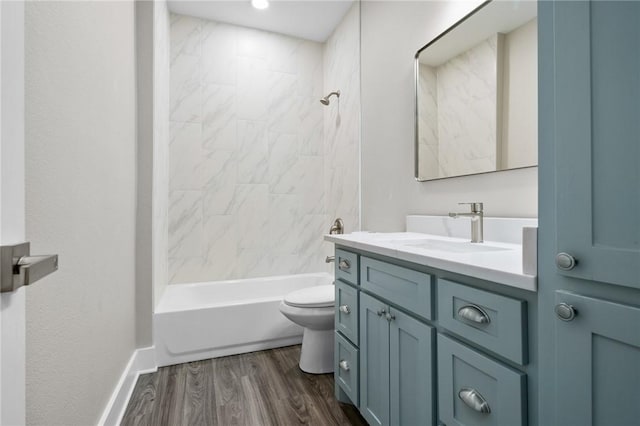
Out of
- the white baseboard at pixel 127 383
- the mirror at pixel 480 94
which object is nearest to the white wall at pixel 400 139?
the mirror at pixel 480 94

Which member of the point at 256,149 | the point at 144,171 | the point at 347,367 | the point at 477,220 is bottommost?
the point at 347,367

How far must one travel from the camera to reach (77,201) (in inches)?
43.6

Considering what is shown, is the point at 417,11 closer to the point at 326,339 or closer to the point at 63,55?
the point at 63,55

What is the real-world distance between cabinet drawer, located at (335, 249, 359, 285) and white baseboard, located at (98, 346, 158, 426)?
1.16 meters

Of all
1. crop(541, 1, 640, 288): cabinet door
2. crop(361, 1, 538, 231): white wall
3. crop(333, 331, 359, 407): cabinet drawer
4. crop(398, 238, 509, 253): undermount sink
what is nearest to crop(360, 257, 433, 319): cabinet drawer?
crop(398, 238, 509, 253): undermount sink

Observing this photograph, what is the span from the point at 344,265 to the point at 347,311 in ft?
0.69

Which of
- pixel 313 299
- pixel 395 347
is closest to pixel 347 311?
pixel 395 347

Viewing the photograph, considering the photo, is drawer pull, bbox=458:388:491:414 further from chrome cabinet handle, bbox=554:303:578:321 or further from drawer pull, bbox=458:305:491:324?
chrome cabinet handle, bbox=554:303:578:321

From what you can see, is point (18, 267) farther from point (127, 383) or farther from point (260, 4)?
point (260, 4)

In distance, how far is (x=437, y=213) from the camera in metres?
1.73

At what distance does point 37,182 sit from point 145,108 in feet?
4.28

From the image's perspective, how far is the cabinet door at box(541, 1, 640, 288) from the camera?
1.74 feet

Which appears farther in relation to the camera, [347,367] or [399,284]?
[347,367]

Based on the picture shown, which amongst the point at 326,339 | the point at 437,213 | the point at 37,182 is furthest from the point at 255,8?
the point at 326,339
